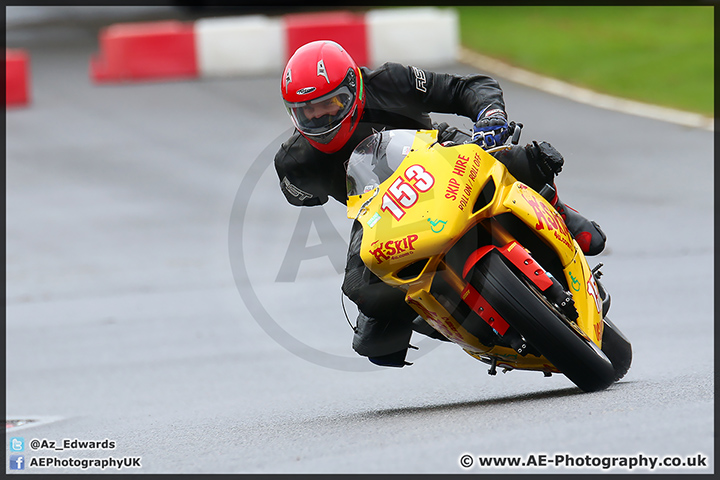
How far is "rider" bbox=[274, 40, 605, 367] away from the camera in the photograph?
4988 millimetres

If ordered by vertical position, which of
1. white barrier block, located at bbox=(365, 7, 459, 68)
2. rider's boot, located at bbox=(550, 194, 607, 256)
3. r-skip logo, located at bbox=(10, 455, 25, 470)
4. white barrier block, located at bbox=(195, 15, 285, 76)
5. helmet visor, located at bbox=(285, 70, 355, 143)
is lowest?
white barrier block, located at bbox=(195, 15, 285, 76)

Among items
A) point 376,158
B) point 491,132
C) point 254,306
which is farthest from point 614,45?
point 376,158

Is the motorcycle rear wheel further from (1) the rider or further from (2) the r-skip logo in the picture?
(2) the r-skip logo

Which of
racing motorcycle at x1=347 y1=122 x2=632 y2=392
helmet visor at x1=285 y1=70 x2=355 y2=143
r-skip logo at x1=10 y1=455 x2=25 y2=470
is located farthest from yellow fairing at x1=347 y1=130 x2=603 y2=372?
r-skip logo at x1=10 y1=455 x2=25 y2=470

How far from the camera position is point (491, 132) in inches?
192

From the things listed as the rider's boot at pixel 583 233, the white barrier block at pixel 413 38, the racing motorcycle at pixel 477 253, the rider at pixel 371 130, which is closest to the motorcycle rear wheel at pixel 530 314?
the racing motorcycle at pixel 477 253

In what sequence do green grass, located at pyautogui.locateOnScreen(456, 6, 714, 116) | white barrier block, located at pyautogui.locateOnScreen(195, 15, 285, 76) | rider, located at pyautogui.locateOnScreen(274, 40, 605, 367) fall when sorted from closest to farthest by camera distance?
rider, located at pyautogui.locateOnScreen(274, 40, 605, 367)
green grass, located at pyautogui.locateOnScreen(456, 6, 714, 116)
white barrier block, located at pyautogui.locateOnScreen(195, 15, 285, 76)

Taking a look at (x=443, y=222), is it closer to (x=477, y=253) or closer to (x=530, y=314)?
(x=477, y=253)

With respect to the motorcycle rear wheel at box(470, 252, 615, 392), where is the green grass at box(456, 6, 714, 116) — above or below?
below

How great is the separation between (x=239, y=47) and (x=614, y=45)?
6.88 metres

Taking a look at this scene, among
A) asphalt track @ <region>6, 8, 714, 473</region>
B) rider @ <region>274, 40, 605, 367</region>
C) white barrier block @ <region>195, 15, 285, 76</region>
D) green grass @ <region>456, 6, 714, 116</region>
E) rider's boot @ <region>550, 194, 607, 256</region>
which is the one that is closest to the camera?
asphalt track @ <region>6, 8, 714, 473</region>

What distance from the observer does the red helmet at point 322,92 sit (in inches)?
197

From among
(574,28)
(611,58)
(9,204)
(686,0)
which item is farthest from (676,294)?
(686,0)

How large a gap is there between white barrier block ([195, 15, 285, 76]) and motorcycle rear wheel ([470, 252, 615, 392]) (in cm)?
1492
